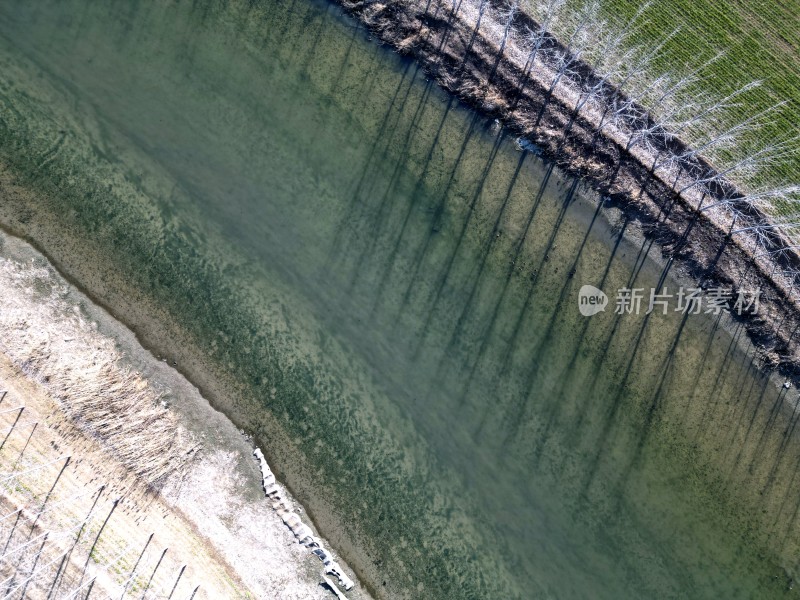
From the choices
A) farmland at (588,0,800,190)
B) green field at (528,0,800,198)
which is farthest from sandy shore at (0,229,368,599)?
farmland at (588,0,800,190)

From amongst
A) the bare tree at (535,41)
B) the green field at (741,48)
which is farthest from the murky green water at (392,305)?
the green field at (741,48)

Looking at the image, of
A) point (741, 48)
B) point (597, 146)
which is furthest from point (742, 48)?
point (597, 146)

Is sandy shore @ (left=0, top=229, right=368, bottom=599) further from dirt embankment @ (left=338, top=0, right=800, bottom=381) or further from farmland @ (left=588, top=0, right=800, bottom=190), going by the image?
farmland @ (left=588, top=0, right=800, bottom=190)

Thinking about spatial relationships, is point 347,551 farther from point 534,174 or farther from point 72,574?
point 534,174

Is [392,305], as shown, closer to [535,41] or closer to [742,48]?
[535,41]

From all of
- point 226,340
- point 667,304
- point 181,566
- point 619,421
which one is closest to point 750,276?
point 667,304

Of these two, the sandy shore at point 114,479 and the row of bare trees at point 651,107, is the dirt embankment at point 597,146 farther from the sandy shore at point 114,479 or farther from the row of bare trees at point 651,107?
the sandy shore at point 114,479

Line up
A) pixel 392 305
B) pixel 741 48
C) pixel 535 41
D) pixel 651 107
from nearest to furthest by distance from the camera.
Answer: pixel 535 41
pixel 392 305
pixel 651 107
pixel 741 48
